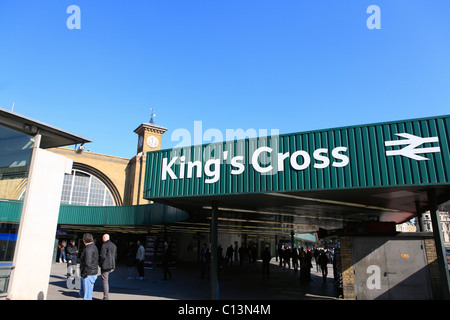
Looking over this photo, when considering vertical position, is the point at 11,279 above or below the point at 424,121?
below

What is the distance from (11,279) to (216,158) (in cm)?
645

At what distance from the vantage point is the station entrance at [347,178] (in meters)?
8.56

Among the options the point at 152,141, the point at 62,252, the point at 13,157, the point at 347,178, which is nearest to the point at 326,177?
the point at 347,178

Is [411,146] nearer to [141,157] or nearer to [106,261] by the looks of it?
[106,261]

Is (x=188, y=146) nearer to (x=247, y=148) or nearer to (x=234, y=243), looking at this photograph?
(x=247, y=148)

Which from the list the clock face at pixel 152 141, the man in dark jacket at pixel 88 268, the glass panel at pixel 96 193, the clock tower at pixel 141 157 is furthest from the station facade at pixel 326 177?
the clock face at pixel 152 141

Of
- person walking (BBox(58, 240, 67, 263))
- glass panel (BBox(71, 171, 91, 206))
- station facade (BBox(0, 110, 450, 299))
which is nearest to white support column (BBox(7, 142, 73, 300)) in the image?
station facade (BBox(0, 110, 450, 299))

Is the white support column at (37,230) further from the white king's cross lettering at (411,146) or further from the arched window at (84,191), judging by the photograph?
the arched window at (84,191)

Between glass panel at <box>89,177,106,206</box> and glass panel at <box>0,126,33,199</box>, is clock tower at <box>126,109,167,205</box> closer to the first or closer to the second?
glass panel at <box>89,177,106,206</box>

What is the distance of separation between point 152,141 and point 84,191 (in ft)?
34.8

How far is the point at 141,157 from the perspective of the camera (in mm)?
40312
